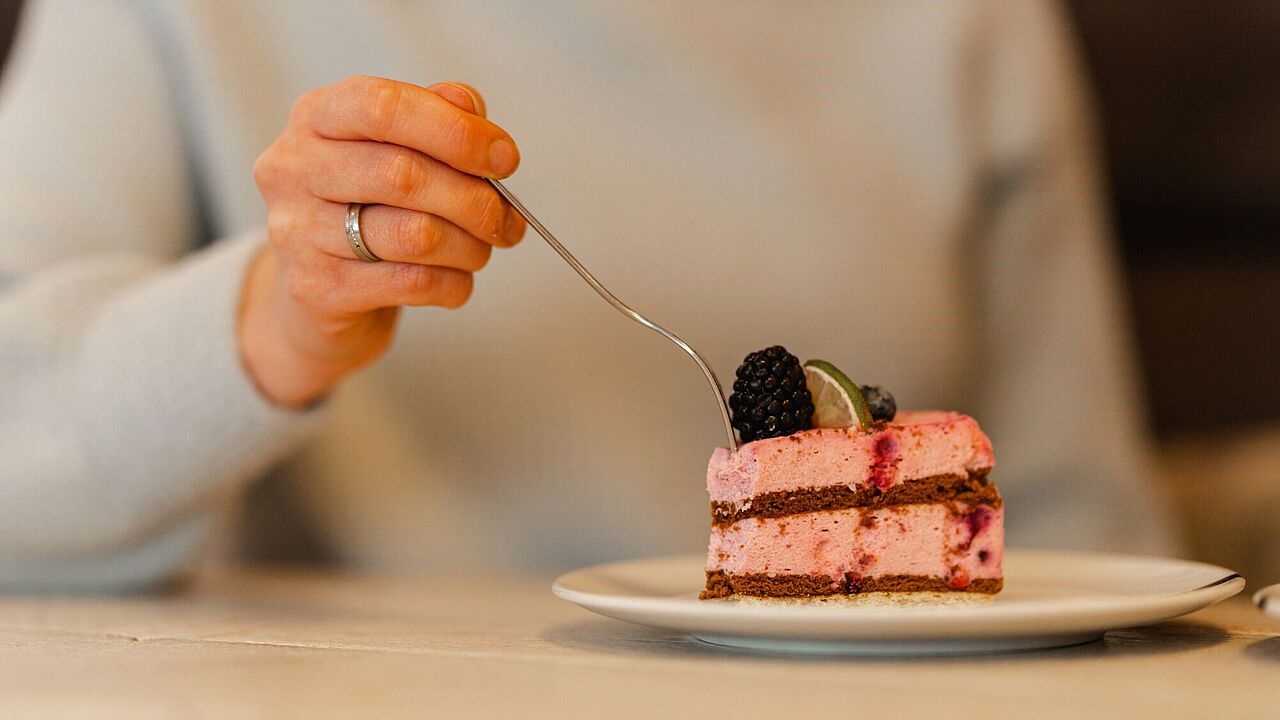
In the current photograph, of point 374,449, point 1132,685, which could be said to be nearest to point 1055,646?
point 1132,685

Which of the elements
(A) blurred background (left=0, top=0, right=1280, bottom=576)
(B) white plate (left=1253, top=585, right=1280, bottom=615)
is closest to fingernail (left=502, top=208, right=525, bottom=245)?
(B) white plate (left=1253, top=585, right=1280, bottom=615)

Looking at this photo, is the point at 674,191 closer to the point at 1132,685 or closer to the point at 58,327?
the point at 58,327

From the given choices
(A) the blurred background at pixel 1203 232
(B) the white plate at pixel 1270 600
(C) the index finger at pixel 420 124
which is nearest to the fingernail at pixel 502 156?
(C) the index finger at pixel 420 124

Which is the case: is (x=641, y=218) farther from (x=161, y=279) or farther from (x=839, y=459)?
(x=839, y=459)

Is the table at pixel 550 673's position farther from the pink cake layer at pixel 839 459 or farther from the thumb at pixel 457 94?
the thumb at pixel 457 94

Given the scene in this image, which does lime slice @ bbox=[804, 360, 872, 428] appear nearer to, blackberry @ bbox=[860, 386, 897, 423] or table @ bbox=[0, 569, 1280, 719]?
blackberry @ bbox=[860, 386, 897, 423]

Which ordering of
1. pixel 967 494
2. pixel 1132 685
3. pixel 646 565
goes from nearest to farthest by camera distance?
pixel 1132 685 < pixel 967 494 < pixel 646 565

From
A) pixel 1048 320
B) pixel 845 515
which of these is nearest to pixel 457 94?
pixel 845 515
